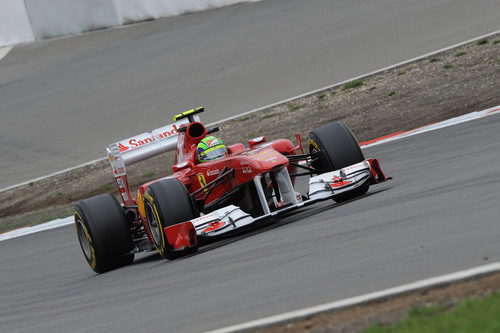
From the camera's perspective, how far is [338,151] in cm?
989

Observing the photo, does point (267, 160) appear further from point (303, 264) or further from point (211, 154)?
point (303, 264)

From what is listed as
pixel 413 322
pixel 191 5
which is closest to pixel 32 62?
pixel 191 5

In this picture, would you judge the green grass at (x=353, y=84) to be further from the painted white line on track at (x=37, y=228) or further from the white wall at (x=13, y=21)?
the white wall at (x=13, y=21)

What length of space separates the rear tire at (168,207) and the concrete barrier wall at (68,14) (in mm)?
17824

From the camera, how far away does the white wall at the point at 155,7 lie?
2630cm

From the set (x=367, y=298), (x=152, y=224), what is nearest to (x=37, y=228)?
(x=152, y=224)

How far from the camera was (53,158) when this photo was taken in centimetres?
1998

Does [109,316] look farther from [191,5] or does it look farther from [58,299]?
[191,5]

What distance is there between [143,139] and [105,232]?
1.63 metres

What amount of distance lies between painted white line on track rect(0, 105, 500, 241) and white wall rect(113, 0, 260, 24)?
40.7 ft

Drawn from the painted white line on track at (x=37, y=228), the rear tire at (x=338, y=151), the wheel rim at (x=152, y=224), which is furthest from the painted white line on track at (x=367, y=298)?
the painted white line on track at (x=37, y=228)

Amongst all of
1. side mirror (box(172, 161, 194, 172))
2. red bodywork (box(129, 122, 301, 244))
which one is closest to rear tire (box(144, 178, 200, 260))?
red bodywork (box(129, 122, 301, 244))

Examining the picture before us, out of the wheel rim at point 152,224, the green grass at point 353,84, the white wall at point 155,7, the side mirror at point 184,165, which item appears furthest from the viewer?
the white wall at point 155,7

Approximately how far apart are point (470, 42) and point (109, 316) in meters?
13.0
